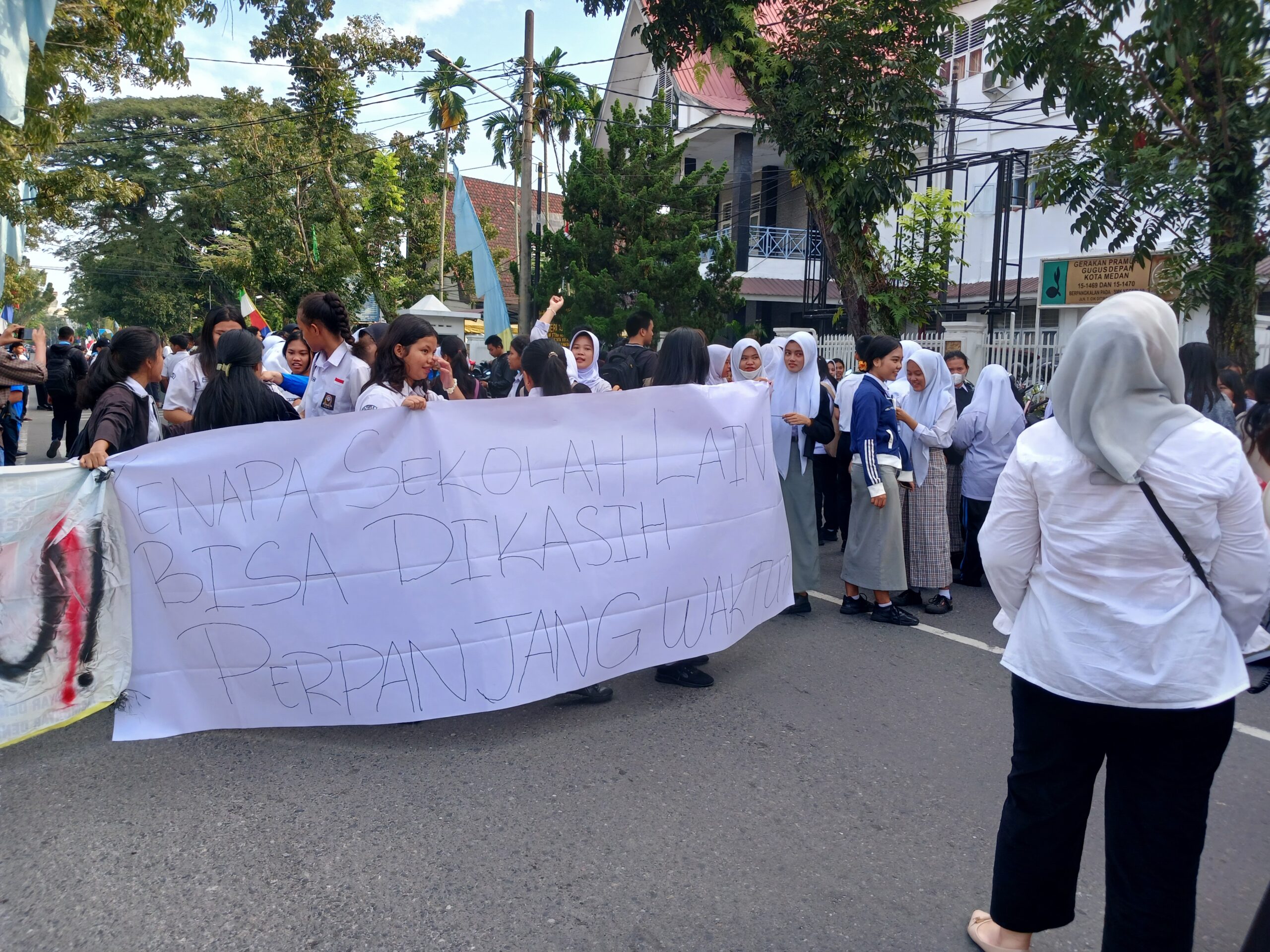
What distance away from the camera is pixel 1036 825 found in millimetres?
2385

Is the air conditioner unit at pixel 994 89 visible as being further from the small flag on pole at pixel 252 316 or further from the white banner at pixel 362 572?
the white banner at pixel 362 572

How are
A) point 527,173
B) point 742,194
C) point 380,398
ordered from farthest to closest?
point 742,194, point 527,173, point 380,398

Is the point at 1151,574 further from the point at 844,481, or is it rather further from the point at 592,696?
the point at 844,481

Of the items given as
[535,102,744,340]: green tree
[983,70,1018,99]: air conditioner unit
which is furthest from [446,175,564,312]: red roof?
[983,70,1018,99]: air conditioner unit

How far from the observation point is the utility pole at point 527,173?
61.6 feet

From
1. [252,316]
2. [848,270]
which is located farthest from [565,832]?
[848,270]

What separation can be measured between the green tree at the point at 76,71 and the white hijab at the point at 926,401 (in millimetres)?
8772

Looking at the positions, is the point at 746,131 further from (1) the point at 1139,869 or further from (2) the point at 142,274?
(2) the point at 142,274

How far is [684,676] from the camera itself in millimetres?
4602

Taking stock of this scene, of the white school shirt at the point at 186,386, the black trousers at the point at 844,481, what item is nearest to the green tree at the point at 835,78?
the black trousers at the point at 844,481

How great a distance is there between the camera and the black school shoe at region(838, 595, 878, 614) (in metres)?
6.06

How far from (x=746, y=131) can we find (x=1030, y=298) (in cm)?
706

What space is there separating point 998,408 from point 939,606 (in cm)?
156

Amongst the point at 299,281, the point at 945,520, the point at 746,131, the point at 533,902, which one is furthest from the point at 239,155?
the point at 533,902
